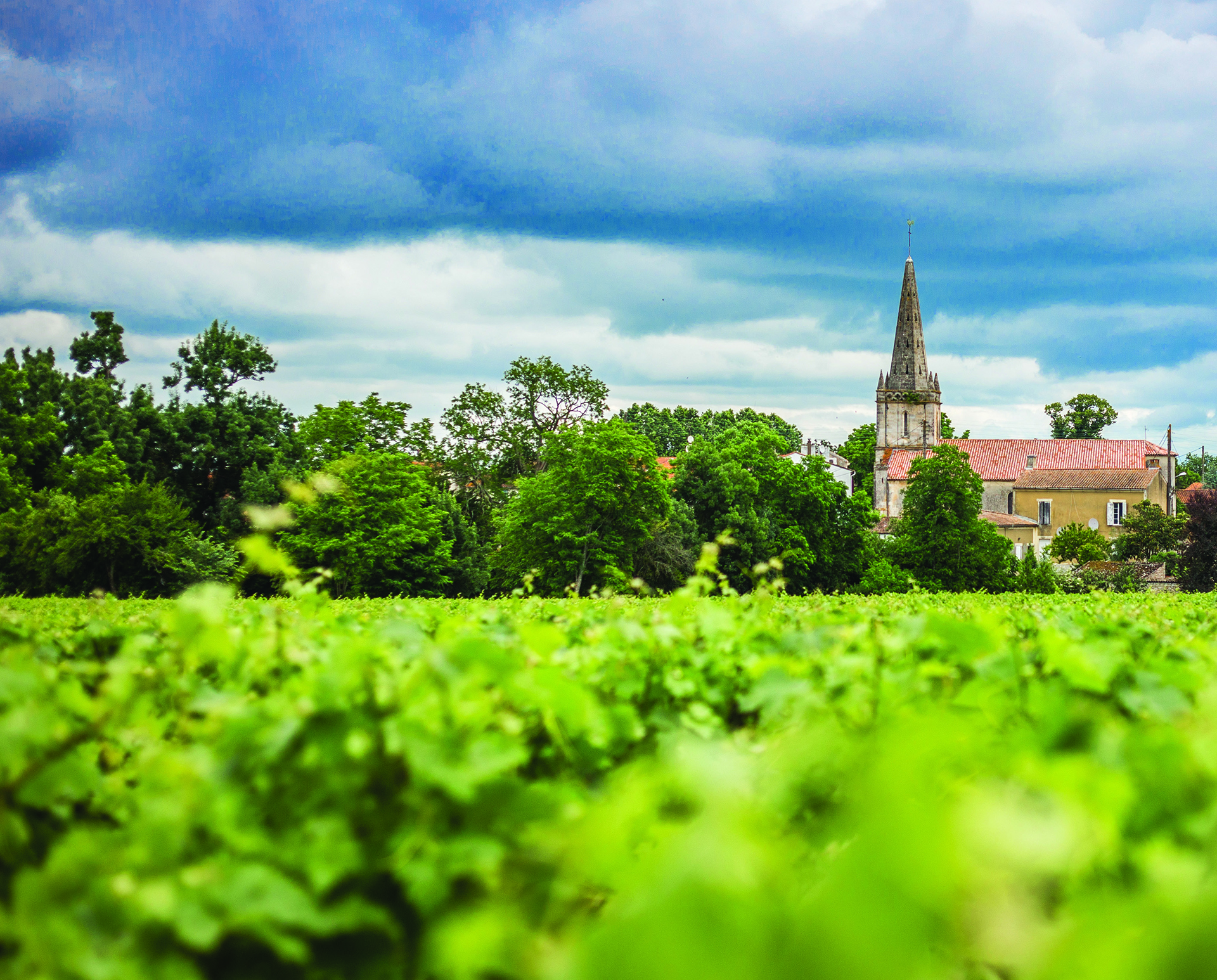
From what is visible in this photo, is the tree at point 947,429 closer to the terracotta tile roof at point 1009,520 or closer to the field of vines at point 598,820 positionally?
the terracotta tile roof at point 1009,520

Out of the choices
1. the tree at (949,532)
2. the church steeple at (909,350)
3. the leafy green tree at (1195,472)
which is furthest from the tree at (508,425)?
the leafy green tree at (1195,472)

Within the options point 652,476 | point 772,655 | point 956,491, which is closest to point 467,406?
point 652,476

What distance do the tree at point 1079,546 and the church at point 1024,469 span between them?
4.82 m

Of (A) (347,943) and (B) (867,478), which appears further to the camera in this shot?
(B) (867,478)

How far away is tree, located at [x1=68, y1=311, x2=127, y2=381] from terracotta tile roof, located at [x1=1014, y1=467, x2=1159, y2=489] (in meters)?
72.7

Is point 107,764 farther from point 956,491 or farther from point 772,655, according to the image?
point 956,491

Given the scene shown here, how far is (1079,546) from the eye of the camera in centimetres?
6512

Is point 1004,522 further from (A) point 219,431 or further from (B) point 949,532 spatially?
(A) point 219,431

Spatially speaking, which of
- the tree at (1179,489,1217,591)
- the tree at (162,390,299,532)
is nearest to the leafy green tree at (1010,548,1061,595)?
the tree at (1179,489,1217,591)

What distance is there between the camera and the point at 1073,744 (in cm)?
158

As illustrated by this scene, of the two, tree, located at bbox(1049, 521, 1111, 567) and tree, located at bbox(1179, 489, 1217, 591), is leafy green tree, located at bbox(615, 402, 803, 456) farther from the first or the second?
tree, located at bbox(1179, 489, 1217, 591)

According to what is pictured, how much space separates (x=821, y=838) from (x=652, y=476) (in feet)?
140

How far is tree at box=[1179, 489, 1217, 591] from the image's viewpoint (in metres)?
47.8

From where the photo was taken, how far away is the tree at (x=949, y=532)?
154 feet
